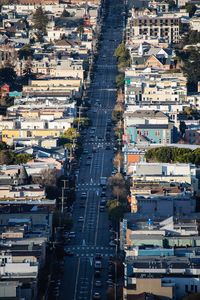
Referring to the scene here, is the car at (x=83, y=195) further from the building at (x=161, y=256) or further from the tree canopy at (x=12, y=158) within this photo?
the building at (x=161, y=256)

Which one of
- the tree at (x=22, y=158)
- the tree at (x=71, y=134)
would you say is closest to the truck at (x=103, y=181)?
the tree at (x=22, y=158)

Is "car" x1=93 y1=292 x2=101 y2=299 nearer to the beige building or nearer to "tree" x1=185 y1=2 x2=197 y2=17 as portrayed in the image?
the beige building

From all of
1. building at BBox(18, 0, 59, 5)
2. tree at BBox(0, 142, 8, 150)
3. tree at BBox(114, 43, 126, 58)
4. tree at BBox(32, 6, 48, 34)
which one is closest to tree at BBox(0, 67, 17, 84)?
tree at BBox(114, 43, 126, 58)

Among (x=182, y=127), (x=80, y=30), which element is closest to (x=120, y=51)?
(x=80, y=30)

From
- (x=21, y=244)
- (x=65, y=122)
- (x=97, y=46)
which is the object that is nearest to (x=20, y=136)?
(x=65, y=122)

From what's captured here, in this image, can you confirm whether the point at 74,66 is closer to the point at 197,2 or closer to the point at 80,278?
the point at 197,2

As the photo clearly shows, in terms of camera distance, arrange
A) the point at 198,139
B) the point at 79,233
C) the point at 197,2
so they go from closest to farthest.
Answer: the point at 79,233 < the point at 198,139 < the point at 197,2
